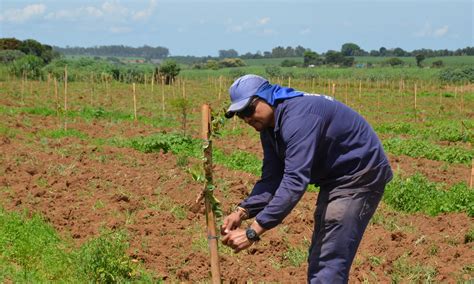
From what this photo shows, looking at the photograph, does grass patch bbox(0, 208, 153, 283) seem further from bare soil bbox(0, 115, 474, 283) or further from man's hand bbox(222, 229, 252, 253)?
man's hand bbox(222, 229, 252, 253)

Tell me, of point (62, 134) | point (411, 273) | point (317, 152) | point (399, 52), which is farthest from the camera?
point (399, 52)

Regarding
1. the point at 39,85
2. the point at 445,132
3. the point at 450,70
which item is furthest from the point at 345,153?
Answer: the point at 450,70

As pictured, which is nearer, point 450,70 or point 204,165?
point 204,165

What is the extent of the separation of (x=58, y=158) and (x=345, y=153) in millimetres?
9784

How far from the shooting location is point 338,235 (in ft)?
14.3

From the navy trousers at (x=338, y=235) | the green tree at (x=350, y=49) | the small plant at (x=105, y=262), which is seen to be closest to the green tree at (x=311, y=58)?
the green tree at (x=350, y=49)

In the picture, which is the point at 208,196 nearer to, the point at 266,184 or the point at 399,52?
the point at 266,184

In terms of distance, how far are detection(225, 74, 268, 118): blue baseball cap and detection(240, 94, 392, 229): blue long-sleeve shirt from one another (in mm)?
198

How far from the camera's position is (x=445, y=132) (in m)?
19.4

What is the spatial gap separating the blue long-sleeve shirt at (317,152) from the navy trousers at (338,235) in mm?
77

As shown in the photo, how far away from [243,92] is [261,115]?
Answer: 0.20m

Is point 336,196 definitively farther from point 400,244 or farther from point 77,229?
point 77,229

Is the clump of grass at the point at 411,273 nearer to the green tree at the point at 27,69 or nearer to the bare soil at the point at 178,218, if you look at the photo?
the bare soil at the point at 178,218

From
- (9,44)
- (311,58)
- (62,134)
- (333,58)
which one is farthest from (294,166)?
(311,58)
